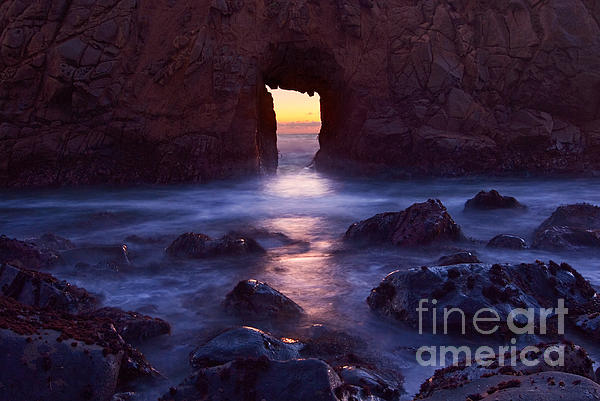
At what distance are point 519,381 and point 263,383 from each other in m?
1.86

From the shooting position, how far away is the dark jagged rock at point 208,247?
8.51m

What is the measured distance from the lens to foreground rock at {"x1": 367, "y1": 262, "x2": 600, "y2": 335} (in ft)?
17.6

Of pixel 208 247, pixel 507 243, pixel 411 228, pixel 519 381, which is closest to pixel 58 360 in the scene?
pixel 519 381

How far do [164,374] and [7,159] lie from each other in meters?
14.5

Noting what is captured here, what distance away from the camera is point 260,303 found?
19.3 ft

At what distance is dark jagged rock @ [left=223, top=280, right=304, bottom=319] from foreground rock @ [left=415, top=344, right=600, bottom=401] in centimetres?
230

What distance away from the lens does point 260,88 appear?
1884 centimetres

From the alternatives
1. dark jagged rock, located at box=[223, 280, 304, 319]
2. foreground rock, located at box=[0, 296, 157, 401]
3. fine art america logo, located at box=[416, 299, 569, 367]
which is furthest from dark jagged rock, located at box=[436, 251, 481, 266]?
foreground rock, located at box=[0, 296, 157, 401]

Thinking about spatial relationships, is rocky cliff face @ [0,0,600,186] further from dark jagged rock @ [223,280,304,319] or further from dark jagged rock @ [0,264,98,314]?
dark jagged rock @ [223,280,304,319]

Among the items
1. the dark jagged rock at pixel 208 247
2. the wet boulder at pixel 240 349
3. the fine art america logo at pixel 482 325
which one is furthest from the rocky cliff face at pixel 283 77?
the fine art america logo at pixel 482 325

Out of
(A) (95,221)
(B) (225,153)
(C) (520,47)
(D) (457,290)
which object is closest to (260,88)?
(B) (225,153)

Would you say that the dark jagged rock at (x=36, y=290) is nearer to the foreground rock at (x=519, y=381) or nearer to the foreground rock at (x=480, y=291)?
the foreground rock at (x=480, y=291)

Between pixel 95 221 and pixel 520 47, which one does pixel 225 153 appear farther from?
pixel 520 47

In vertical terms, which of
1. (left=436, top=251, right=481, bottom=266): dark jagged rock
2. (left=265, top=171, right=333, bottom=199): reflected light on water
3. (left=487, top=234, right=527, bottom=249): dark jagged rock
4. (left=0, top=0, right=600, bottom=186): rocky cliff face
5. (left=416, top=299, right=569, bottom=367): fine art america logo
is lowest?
(left=416, top=299, right=569, bottom=367): fine art america logo
